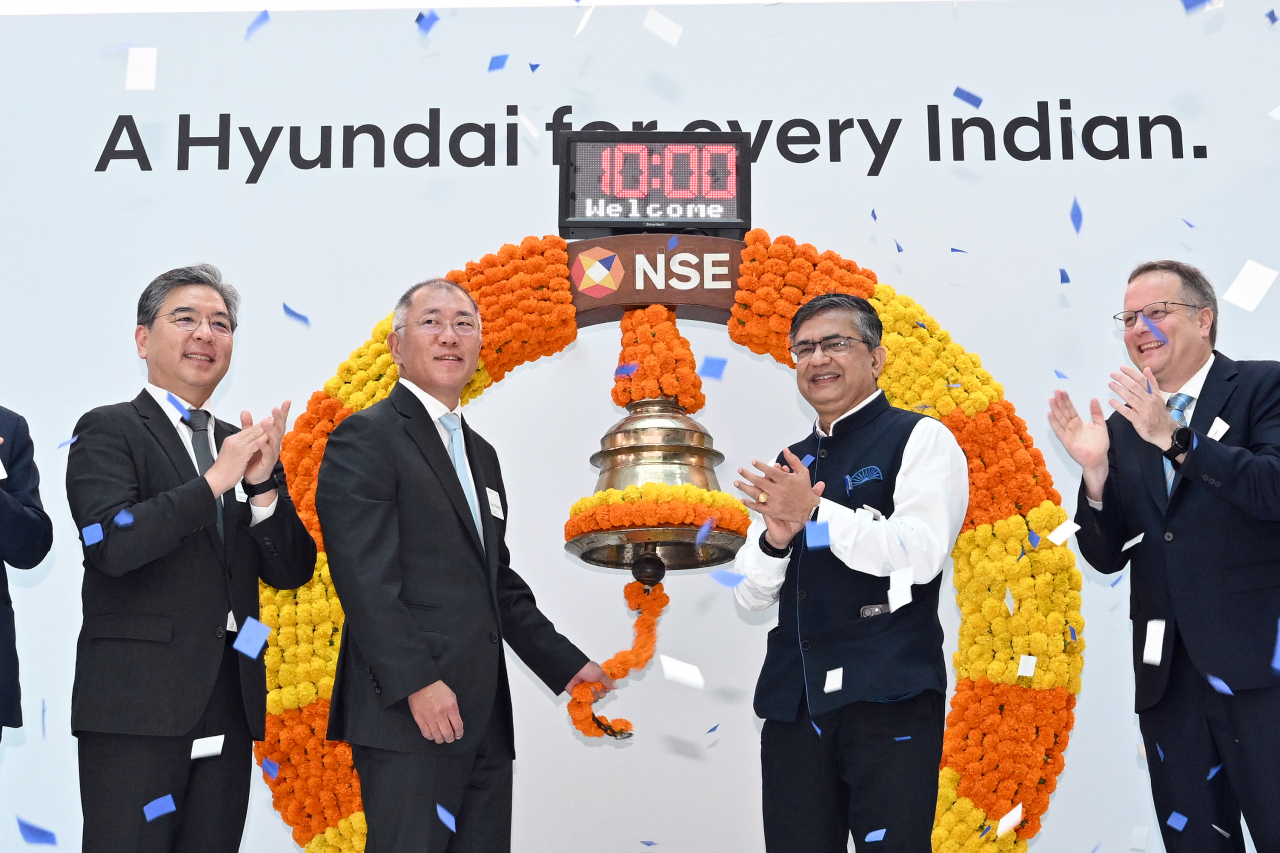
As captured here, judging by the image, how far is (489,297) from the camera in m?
3.36

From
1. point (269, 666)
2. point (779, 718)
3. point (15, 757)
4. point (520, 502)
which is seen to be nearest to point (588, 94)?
point (520, 502)

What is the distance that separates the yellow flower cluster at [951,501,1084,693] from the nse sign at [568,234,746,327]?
A: 920 millimetres

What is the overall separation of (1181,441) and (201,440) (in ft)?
6.81

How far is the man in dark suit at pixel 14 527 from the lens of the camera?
263cm

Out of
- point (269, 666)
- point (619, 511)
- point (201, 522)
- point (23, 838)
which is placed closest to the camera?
point (201, 522)

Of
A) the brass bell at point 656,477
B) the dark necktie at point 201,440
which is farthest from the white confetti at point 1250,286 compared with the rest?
the dark necktie at point 201,440

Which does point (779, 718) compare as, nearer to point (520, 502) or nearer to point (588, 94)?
point (520, 502)

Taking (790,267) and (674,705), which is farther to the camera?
(674,705)

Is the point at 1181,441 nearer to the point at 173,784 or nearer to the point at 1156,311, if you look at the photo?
the point at 1156,311

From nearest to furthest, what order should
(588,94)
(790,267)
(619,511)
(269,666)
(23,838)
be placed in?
1. (619,511)
2. (269,666)
3. (790,267)
4. (23,838)
5. (588,94)

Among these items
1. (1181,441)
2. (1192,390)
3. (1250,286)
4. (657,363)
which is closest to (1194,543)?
(1181,441)

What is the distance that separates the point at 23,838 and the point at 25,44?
2.87m

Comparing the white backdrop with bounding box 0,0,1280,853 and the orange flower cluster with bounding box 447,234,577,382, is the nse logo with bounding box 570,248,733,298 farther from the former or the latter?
the white backdrop with bounding box 0,0,1280,853

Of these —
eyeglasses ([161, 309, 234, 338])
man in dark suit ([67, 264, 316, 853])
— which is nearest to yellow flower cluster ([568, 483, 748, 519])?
man in dark suit ([67, 264, 316, 853])
